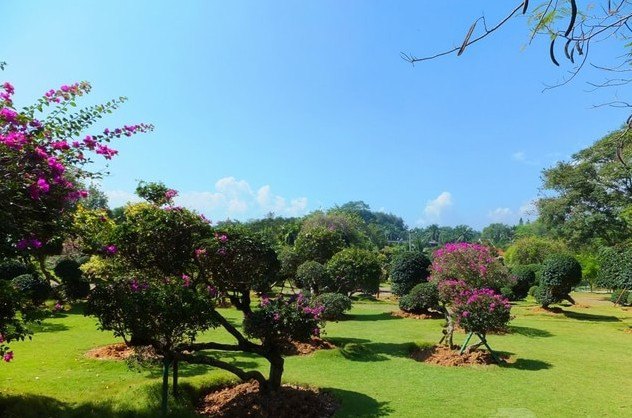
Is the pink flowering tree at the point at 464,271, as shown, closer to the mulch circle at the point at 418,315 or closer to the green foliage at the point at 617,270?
the mulch circle at the point at 418,315

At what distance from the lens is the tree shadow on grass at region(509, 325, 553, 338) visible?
14.5 meters

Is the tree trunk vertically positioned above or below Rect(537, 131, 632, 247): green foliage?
below

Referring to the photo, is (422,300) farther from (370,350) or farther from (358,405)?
A: (358,405)

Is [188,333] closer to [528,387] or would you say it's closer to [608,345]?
[528,387]

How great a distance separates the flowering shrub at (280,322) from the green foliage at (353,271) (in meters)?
12.7

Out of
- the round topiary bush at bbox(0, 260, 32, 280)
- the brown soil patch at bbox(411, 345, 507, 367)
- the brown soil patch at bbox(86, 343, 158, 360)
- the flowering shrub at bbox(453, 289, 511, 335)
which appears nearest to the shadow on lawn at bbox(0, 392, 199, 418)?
the brown soil patch at bbox(86, 343, 158, 360)

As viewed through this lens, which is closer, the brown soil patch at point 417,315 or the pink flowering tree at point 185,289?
the pink flowering tree at point 185,289

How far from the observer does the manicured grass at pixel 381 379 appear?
6.89 m

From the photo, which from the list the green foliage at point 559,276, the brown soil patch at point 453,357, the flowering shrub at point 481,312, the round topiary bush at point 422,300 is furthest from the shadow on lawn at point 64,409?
the green foliage at point 559,276

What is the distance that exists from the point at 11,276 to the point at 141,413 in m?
14.8

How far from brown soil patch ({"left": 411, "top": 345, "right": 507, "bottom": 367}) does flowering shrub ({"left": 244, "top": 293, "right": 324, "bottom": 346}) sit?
3775 millimetres

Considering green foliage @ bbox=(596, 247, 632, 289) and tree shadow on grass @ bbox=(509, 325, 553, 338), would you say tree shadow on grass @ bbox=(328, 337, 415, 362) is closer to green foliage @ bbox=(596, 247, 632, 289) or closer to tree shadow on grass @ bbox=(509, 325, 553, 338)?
tree shadow on grass @ bbox=(509, 325, 553, 338)

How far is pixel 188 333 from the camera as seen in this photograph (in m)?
6.33

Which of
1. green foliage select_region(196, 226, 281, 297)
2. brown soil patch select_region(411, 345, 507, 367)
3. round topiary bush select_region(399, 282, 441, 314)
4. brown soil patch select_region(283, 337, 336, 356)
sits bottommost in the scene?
brown soil patch select_region(411, 345, 507, 367)
